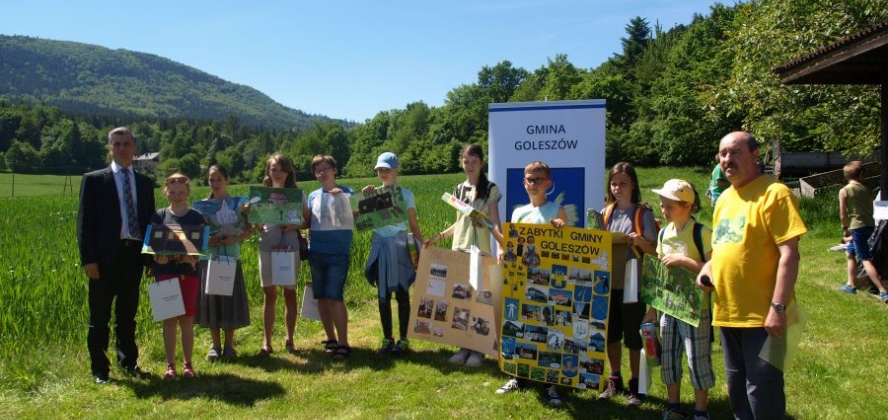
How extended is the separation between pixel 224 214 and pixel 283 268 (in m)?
0.75

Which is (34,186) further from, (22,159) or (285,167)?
(285,167)

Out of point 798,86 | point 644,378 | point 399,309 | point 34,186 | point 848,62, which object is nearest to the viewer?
point 644,378

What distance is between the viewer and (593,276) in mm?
4594

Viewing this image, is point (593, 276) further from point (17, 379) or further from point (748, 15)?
point (748, 15)

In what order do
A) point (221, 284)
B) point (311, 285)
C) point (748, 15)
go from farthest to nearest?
point (748, 15) → point (311, 285) → point (221, 284)

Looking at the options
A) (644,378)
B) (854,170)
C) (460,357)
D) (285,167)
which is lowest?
(460,357)

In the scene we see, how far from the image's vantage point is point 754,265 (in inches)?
130

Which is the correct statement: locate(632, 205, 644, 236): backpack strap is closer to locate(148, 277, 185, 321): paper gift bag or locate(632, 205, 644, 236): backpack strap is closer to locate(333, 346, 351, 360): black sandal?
locate(333, 346, 351, 360): black sandal

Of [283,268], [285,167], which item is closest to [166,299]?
[283,268]

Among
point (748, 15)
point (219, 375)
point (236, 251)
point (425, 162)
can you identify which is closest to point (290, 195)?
point (236, 251)

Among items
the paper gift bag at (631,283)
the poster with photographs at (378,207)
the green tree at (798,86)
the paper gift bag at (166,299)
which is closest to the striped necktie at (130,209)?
the paper gift bag at (166,299)

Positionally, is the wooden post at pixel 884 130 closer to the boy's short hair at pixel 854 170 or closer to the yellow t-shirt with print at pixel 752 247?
the boy's short hair at pixel 854 170

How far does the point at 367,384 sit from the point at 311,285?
4.41ft

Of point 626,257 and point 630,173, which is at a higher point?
point 630,173
